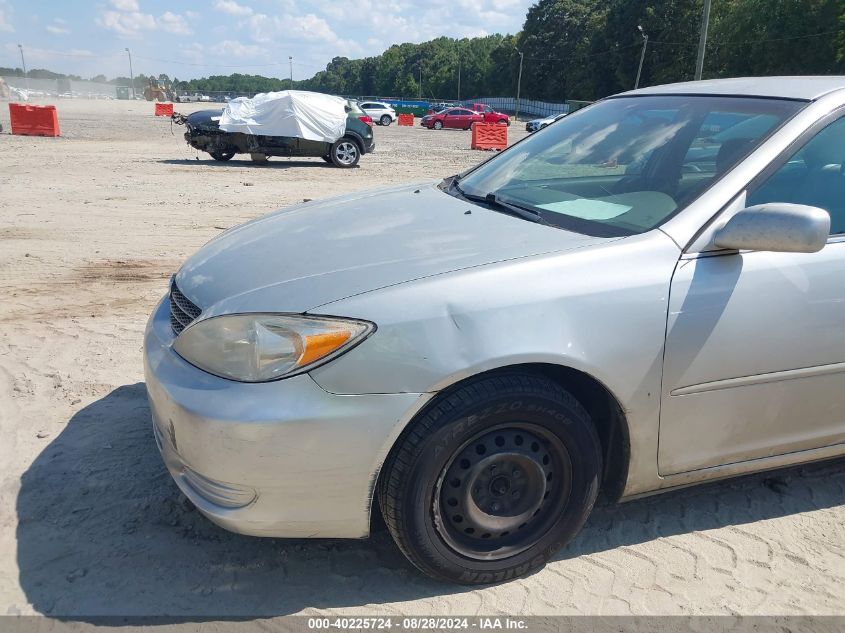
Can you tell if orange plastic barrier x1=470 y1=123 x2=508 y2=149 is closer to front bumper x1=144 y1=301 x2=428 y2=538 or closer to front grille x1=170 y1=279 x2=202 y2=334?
front grille x1=170 y1=279 x2=202 y2=334

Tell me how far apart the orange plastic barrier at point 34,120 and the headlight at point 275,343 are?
956 inches

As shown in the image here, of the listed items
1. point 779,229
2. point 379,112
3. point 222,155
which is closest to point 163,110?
point 379,112

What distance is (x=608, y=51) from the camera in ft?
254

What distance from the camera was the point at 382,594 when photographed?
7.89 ft

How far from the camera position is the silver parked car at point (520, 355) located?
212 cm

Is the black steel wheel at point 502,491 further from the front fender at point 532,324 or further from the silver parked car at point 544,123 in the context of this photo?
the silver parked car at point 544,123

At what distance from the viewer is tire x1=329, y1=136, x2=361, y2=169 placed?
16.8 m

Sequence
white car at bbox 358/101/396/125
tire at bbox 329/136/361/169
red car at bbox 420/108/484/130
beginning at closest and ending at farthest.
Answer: tire at bbox 329/136/361/169 < red car at bbox 420/108/484/130 < white car at bbox 358/101/396/125

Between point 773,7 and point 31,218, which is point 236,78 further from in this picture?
point 31,218

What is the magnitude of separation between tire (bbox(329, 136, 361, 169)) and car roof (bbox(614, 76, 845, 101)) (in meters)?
13.9

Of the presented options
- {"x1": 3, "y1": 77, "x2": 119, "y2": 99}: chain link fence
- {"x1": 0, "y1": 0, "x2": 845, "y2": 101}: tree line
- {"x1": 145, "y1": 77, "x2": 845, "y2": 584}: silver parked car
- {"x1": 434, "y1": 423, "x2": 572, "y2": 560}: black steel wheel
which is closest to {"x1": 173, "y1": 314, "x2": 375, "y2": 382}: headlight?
{"x1": 145, "y1": 77, "x2": 845, "y2": 584}: silver parked car

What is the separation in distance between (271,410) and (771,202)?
1.94 m

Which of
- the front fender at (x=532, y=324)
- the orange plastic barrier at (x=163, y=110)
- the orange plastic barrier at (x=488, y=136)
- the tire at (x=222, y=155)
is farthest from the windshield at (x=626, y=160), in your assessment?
the orange plastic barrier at (x=163, y=110)

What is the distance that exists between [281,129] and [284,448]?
15.5 m
